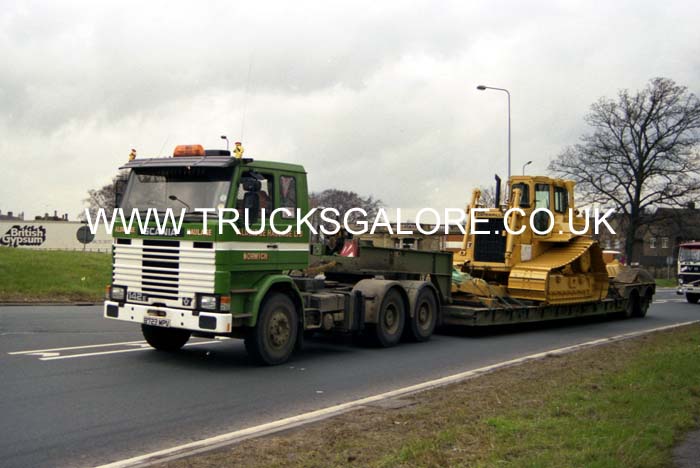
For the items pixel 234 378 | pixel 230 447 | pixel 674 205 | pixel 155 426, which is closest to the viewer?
pixel 230 447

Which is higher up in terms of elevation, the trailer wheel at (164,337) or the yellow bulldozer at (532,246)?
the yellow bulldozer at (532,246)

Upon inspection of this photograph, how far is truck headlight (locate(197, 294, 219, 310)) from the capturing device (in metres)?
9.66

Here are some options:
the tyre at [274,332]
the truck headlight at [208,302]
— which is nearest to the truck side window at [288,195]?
the tyre at [274,332]

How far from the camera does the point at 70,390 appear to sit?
327 inches

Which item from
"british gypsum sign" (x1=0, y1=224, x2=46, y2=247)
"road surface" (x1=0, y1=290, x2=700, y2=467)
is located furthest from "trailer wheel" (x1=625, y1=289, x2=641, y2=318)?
"british gypsum sign" (x1=0, y1=224, x2=46, y2=247)

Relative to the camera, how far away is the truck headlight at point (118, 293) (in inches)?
411

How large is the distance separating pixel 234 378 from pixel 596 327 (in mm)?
11608

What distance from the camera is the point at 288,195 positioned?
10.9 metres

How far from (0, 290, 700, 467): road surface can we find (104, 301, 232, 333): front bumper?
63cm

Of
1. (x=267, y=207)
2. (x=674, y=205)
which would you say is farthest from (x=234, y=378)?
(x=674, y=205)

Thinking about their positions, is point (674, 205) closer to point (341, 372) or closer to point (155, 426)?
point (341, 372)

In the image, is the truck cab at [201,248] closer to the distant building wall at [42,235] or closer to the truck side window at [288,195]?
the truck side window at [288,195]

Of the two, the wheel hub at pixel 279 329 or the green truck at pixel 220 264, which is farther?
the wheel hub at pixel 279 329

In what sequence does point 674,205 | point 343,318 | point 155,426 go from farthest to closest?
point 674,205, point 343,318, point 155,426
